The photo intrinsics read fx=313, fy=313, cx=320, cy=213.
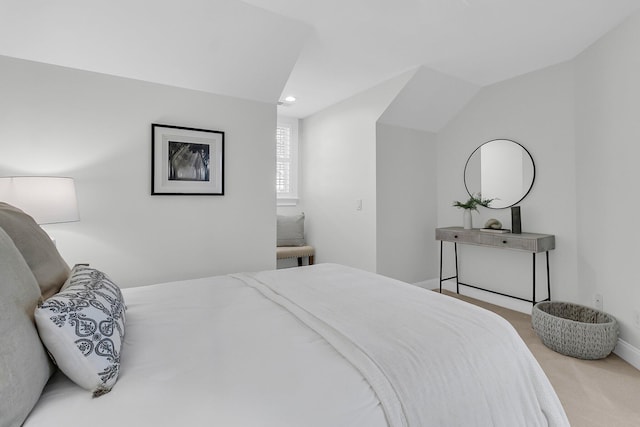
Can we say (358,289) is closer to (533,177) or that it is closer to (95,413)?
(95,413)

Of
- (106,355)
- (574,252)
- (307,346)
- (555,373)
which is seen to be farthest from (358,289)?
(574,252)

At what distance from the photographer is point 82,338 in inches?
31.5

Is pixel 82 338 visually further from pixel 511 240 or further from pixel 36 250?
pixel 511 240

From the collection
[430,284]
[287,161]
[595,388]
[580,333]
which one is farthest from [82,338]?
[287,161]

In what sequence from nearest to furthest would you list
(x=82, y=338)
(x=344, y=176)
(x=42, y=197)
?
(x=82, y=338), (x=42, y=197), (x=344, y=176)

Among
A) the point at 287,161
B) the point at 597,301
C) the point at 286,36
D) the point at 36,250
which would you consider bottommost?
the point at 597,301

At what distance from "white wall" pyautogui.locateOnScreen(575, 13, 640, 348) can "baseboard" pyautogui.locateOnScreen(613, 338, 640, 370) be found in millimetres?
35

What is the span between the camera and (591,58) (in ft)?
Answer: 8.26

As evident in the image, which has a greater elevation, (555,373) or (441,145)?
(441,145)

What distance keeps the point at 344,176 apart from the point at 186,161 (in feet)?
6.17

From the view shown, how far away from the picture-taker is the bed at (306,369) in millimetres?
716

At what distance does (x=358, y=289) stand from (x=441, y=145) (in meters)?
2.90

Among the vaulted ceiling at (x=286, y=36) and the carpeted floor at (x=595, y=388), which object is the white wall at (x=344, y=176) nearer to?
the vaulted ceiling at (x=286, y=36)

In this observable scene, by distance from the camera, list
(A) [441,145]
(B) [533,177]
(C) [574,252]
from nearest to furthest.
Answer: (C) [574,252]
(B) [533,177]
(A) [441,145]
